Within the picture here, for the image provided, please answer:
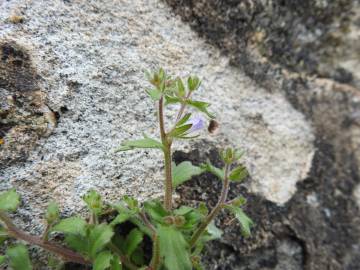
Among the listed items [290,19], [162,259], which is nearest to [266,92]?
[290,19]

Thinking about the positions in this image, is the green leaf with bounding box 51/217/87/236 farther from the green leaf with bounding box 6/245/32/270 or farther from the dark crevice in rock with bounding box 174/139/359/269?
the dark crevice in rock with bounding box 174/139/359/269

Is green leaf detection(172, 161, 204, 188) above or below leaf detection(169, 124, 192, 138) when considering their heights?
below

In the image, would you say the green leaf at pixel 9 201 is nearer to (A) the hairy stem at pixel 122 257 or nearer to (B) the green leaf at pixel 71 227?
(B) the green leaf at pixel 71 227

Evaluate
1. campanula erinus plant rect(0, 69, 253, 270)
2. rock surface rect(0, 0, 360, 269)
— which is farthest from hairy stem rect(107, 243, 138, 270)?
rock surface rect(0, 0, 360, 269)

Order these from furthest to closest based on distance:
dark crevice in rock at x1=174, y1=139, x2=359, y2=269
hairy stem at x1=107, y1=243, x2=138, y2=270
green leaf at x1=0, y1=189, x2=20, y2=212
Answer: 1. dark crevice in rock at x1=174, y1=139, x2=359, y2=269
2. hairy stem at x1=107, y1=243, x2=138, y2=270
3. green leaf at x1=0, y1=189, x2=20, y2=212

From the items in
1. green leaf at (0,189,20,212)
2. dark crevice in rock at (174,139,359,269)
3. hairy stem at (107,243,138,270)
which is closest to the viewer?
green leaf at (0,189,20,212)

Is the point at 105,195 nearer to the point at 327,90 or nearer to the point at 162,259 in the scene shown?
the point at 162,259

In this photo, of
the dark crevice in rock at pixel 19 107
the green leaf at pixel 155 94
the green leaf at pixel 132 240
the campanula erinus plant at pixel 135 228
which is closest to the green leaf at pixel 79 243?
the campanula erinus plant at pixel 135 228
